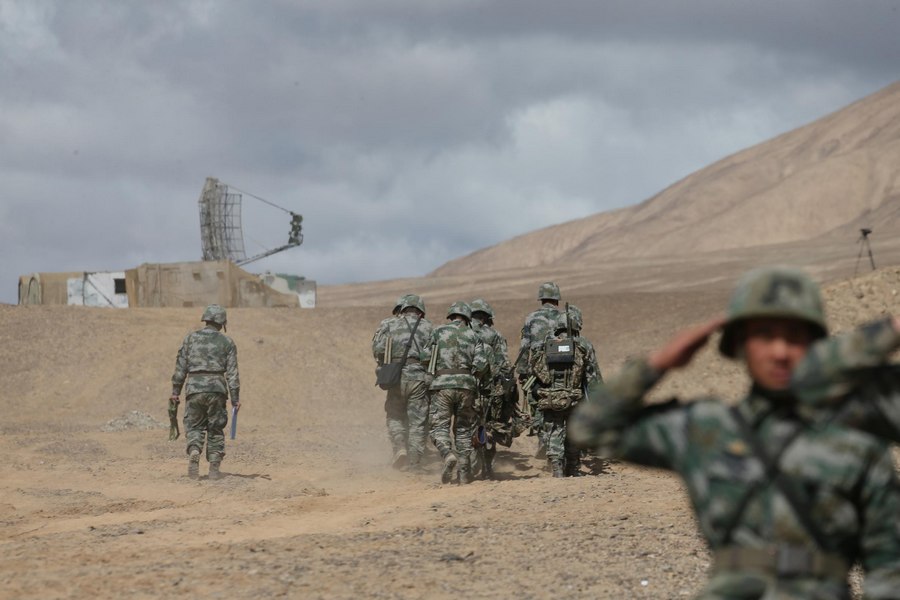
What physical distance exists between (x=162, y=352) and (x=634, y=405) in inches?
1177

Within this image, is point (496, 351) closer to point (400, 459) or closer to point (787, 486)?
A: point (400, 459)

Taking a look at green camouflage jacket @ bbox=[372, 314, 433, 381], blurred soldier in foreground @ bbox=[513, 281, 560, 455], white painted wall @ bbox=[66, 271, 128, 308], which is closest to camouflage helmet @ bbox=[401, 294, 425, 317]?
green camouflage jacket @ bbox=[372, 314, 433, 381]

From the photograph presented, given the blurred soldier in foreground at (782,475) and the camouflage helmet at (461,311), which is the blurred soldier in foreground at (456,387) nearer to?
the camouflage helmet at (461,311)

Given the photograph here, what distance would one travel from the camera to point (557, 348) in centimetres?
1367

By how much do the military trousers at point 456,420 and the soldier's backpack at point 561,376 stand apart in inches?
30.8

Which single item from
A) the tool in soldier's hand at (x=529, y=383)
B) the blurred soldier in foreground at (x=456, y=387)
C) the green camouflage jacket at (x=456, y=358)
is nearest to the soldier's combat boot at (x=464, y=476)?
the blurred soldier in foreground at (x=456, y=387)

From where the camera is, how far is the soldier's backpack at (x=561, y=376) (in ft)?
44.6

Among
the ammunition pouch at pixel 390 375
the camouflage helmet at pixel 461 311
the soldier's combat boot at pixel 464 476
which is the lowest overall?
the soldier's combat boot at pixel 464 476

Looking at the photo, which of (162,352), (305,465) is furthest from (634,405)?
(162,352)

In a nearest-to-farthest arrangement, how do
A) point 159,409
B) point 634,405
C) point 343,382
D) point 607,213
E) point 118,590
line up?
point 634,405
point 118,590
point 159,409
point 343,382
point 607,213

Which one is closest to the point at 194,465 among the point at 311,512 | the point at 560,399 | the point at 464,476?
the point at 464,476

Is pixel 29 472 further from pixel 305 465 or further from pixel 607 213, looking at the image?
pixel 607 213

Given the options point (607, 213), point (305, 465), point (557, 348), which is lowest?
point (305, 465)

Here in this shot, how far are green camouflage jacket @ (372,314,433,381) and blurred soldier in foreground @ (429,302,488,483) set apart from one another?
167 centimetres
